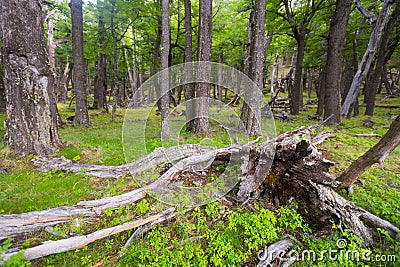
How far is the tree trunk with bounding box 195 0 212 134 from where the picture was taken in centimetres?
603

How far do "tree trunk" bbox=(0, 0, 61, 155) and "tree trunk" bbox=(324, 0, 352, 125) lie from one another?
9.80 m

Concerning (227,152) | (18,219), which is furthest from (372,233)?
(18,219)

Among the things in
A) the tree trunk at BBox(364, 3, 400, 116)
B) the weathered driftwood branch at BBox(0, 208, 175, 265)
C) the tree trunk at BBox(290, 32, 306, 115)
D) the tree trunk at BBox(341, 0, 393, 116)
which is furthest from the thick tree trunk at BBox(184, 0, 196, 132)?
the tree trunk at BBox(364, 3, 400, 116)

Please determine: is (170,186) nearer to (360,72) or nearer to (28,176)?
(28,176)

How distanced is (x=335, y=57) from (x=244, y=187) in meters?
8.15

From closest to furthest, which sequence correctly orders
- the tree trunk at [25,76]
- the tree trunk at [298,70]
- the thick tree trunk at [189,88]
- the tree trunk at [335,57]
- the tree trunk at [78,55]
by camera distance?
the tree trunk at [25,76] < the thick tree trunk at [189,88] < the tree trunk at [335,57] < the tree trunk at [78,55] < the tree trunk at [298,70]

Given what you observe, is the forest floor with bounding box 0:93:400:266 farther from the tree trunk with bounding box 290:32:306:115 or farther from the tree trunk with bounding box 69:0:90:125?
the tree trunk with bounding box 290:32:306:115

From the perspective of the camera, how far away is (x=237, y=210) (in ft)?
9.27

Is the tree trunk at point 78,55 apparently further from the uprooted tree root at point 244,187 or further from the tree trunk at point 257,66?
the tree trunk at point 257,66

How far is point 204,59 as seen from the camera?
627 centimetres

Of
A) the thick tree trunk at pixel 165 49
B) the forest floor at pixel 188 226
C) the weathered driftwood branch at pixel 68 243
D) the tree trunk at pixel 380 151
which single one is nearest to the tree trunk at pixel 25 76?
the forest floor at pixel 188 226

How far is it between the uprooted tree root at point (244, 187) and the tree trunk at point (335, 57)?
6571 mm

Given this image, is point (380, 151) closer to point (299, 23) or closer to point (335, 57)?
point (335, 57)

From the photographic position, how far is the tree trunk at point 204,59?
6027 mm
